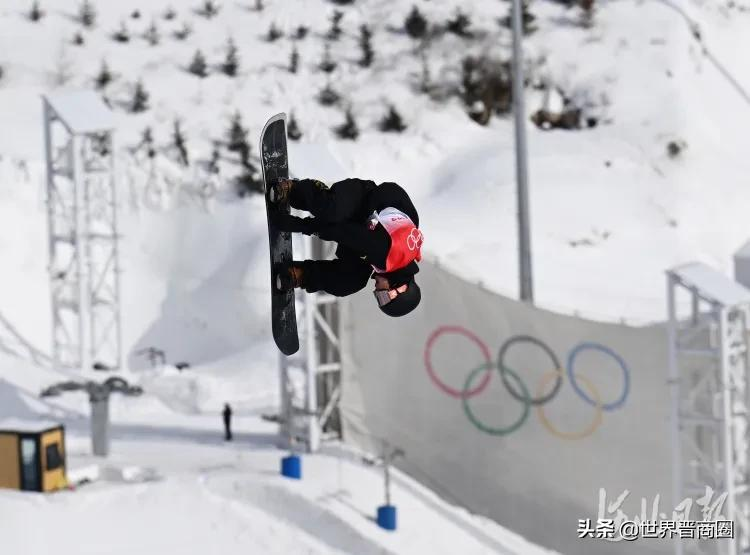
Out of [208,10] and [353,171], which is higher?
[208,10]

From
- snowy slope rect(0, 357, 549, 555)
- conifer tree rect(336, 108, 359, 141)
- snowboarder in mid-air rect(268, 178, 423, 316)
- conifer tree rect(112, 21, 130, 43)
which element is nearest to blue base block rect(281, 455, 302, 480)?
snowy slope rect(0, 357, 549, 555)

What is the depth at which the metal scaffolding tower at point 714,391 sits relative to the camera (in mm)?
15445

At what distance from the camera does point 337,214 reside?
6.71 m

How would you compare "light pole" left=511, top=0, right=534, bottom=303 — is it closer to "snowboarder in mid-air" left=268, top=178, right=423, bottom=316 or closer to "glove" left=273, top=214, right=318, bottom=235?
"snowboarder in mid-air" left=268, top=178, right=423, bottom=316

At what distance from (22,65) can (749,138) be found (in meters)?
24.6

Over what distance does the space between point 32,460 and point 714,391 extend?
10.7m

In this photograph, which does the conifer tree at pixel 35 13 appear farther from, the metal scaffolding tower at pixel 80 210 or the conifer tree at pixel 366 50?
the metal scaffolding tower at pixel 80 210

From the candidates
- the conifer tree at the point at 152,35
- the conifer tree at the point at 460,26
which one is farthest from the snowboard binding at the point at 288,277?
the conifer tree at the point at 152,35

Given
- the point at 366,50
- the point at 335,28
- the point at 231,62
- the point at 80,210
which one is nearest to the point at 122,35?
the point at 231,62

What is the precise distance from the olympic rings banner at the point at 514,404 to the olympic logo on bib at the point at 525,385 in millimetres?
21

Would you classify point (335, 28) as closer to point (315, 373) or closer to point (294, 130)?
point (294, 130)

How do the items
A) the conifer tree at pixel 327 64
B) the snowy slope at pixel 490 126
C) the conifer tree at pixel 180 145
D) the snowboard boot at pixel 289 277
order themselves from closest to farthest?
the snowboard boot at pixel 289 277 → the snowy slope at pixel 490 126 → the conifer tree at pixel 180 145 → the conifer tree at pixel 327 64

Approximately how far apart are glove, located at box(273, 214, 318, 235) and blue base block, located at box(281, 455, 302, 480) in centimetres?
1414

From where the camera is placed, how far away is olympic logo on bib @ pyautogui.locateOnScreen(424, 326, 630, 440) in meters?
18.7
